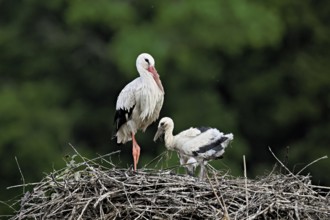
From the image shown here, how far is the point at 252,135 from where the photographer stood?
90.6 feet

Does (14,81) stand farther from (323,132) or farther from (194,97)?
(323,132)

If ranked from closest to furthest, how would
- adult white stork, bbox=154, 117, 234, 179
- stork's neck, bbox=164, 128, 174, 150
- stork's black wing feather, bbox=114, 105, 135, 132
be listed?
adult white stork, bbox=154, 117, 234, 179 < stork's neck, bbox=164, 128, 174, 150 < stork's black wing feather, bbox=114, 105, 135, 132

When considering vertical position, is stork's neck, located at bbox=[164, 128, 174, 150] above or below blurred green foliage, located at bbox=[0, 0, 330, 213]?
below

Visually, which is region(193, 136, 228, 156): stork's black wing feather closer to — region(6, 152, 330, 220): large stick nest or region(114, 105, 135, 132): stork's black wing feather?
region(114, 105, 135, 132): stork's black wing feather

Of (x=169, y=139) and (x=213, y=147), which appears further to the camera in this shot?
(x=169, y=139)

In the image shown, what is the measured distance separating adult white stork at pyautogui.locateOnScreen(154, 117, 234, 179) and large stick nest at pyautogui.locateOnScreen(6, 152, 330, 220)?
1.23 meters

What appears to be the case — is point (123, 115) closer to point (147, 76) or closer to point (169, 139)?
point (147, 76)

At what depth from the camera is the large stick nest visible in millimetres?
11094

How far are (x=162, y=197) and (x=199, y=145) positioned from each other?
184cm

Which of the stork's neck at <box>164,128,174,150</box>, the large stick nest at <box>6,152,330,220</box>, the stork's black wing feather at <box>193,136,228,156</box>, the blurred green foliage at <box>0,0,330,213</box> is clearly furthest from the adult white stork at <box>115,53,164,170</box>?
the blurred green foliage at <box>0,0,330,213</box>

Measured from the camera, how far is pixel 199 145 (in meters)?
13.1

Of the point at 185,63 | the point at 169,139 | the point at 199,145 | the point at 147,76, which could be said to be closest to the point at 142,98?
the point at 147,76

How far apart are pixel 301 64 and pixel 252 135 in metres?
1.49

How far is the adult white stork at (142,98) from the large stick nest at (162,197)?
1.98m
